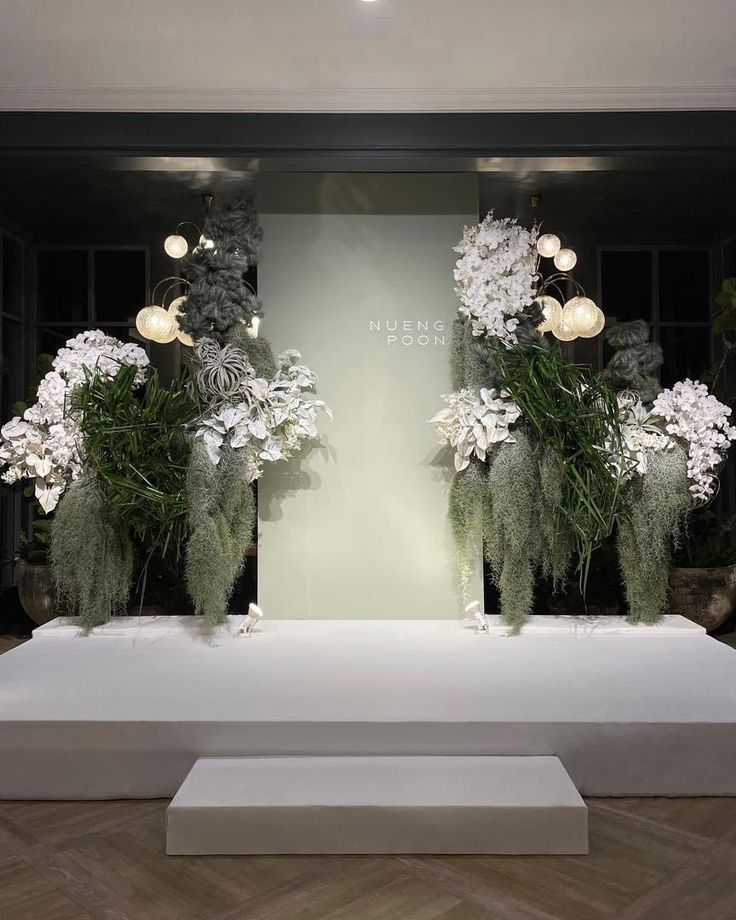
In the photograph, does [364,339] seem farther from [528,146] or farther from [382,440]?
[528,146]

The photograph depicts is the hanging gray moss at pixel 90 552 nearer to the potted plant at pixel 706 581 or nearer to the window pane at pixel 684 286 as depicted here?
the potted plant at pixel 706 581

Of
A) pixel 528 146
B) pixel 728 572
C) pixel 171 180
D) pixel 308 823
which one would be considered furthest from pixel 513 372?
pixel 171 180

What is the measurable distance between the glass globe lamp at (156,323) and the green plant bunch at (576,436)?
255 cm

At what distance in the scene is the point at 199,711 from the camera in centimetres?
234

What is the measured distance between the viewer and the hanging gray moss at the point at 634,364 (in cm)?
342

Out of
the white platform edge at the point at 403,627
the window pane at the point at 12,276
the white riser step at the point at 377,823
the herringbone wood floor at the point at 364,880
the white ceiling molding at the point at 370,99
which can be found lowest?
the herringbone wood floor at the point at 364,880

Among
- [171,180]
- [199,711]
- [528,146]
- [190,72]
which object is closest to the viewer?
[199,711]

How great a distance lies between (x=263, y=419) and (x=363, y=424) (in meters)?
0.48

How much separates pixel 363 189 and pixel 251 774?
248 centimetres

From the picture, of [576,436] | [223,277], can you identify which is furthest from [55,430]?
[576,436]

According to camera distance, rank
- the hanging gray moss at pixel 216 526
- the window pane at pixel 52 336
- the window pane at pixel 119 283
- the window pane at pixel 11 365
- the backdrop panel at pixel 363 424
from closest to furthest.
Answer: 1. the hanging gray moss at pixel 216 526
2. the backdrop panel at pixel 363 424
3. the window pane at pixel 11 365
4. the window pane at pixel 52 336
5. the window pane at pixel 119 283

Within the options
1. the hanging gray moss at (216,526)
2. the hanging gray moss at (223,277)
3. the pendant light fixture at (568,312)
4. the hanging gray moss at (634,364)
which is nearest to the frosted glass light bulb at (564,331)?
the pendant light fixture at (568,312)

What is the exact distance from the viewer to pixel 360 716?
231 cm

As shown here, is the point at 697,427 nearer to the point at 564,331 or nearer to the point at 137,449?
the point at 564,331
